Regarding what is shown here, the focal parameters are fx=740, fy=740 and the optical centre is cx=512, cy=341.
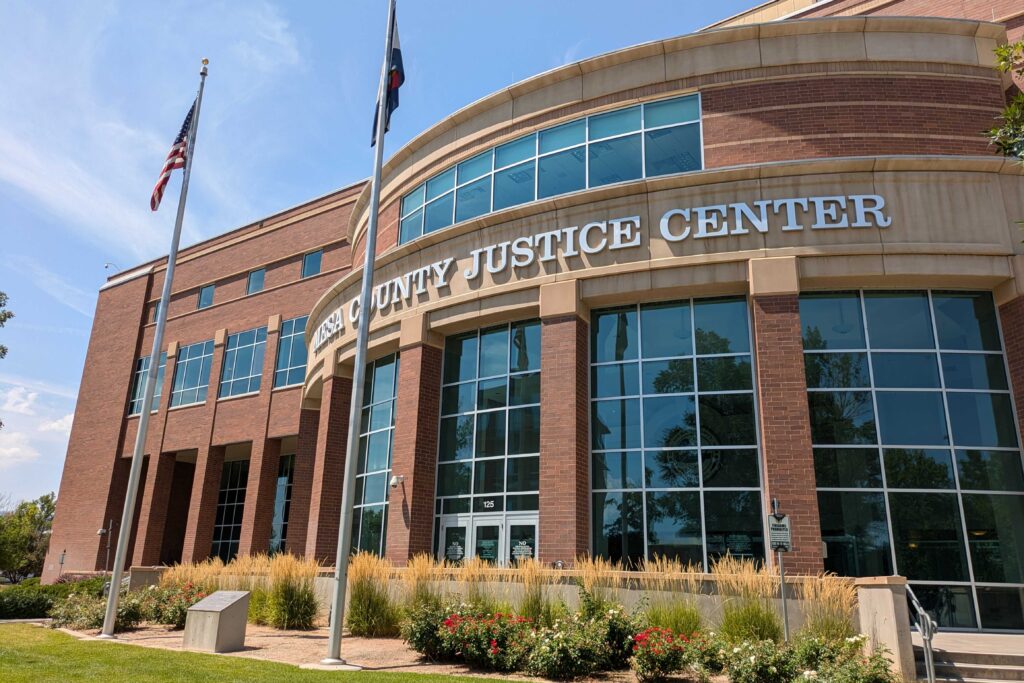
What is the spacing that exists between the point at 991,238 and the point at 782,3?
13.3 m

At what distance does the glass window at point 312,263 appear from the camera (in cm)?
3325

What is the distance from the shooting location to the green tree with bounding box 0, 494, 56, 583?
5425cm

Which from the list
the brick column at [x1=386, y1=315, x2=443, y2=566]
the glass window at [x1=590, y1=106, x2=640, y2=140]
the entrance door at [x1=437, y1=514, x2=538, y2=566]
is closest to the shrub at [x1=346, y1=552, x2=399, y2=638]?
the entrance door at [x1=437, y1=514, x2=538, y2=566]

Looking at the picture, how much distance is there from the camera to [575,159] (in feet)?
61.7

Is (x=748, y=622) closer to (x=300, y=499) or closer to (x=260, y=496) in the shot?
(x=300, y=499)

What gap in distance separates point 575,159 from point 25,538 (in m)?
57.6

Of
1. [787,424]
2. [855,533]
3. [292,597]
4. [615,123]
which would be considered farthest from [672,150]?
[292,597]

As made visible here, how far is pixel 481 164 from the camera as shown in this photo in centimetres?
2073

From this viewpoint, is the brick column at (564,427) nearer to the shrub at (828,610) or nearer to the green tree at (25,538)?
the shrub at (828,610)

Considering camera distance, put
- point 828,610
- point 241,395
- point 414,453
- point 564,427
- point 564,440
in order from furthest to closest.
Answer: point 241,395
point 414,453
point 564,427
point 564,440
point 828,610

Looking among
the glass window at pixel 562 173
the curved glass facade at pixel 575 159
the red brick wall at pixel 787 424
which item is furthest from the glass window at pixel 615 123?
the red brick wall at pixel 787 424

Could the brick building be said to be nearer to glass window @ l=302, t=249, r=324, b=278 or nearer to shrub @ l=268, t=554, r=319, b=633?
shrub @ l=268, t=554, r=319, b=633

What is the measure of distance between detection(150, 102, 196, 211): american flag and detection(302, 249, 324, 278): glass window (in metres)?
14.6

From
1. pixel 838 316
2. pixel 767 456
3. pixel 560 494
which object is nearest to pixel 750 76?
pixel 838 316
